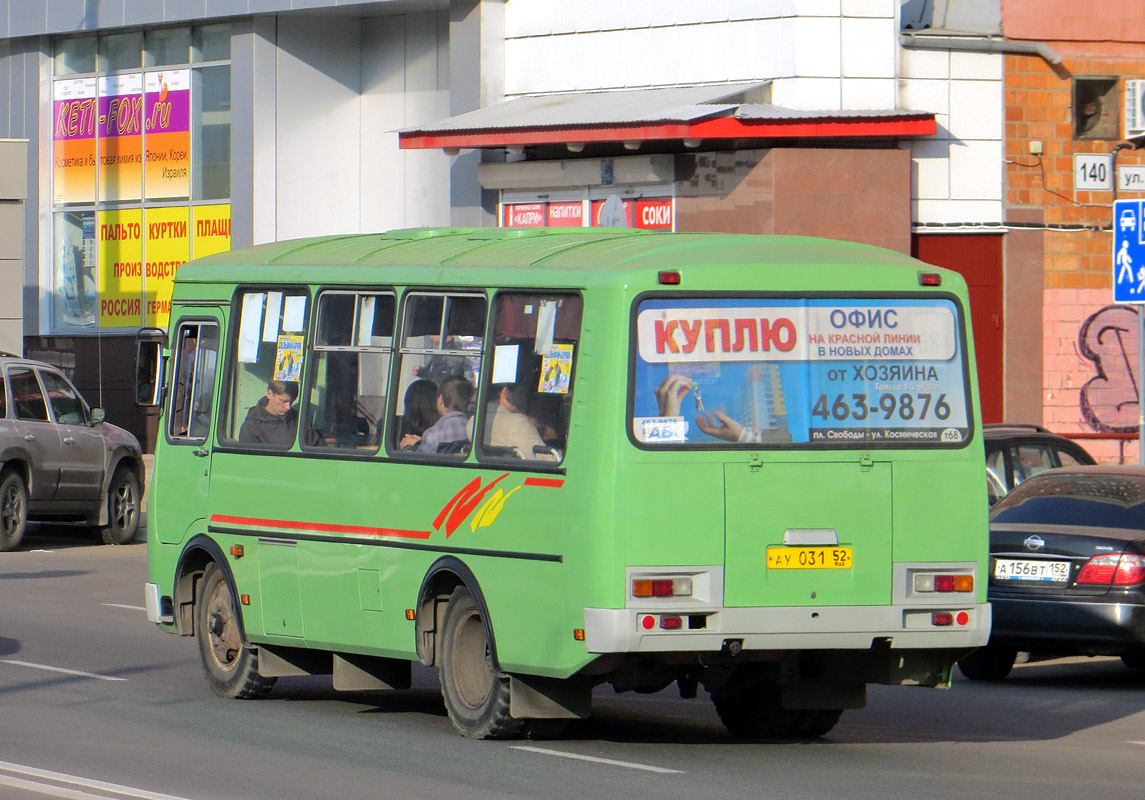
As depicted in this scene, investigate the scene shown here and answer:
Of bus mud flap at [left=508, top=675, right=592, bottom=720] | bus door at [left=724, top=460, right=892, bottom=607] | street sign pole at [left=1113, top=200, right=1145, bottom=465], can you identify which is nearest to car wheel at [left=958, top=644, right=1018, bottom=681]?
street sign pole at [left=1113, top=200, right=1145, bottom=465]

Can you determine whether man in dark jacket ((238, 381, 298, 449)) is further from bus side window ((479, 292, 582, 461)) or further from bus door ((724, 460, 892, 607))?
bus door ((724, 460, 892, 607))

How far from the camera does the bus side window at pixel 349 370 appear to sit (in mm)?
10805

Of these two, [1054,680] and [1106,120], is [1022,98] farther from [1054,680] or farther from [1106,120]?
[1054,680]

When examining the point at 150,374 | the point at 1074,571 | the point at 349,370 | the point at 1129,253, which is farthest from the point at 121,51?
the point at 1074,571

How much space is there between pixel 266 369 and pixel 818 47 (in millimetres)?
13766

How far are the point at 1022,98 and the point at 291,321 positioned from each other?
15.0 m

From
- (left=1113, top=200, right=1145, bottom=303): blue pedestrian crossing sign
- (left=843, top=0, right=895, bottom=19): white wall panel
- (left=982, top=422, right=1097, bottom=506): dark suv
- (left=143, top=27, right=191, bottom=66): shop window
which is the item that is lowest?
(left=982, top=422, right=1097, bottom=506): dark suv

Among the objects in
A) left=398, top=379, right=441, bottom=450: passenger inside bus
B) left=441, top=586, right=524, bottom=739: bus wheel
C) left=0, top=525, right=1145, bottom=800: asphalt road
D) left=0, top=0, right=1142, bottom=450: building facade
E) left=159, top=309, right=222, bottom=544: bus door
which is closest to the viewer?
left=0, top=525, right=1145, bottom=800: asphalt road

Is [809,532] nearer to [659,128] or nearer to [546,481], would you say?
[546,481]

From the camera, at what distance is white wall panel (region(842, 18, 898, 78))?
24.0m

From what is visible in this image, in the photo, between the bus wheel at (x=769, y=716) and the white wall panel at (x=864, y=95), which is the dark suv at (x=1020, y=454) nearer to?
the bus wheel at (x=769, y=716)

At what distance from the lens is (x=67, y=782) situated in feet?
28.6

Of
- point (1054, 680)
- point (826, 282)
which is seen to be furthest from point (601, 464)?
point (1054, 680)

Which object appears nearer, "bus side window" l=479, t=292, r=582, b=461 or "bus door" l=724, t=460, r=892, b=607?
"bus door" l=724, t=460, r=892, b=607
